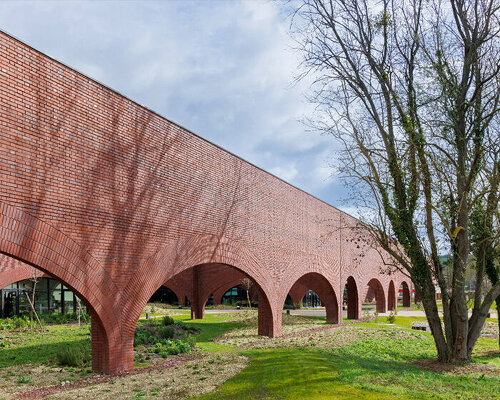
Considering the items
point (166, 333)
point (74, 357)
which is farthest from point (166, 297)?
point (74, 357)

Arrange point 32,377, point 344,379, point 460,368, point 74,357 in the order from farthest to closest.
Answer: point 460,368
point 74,357
point 32,377
point 344,379

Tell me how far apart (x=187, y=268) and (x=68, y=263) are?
4626 millimetres

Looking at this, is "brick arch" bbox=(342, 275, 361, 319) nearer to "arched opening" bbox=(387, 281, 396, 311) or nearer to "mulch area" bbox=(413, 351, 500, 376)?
"arched opening" bbox=(387, 281, 396, 311)

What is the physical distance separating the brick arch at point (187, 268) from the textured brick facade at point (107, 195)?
0.10ft

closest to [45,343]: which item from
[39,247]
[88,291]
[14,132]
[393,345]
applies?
[88,291]

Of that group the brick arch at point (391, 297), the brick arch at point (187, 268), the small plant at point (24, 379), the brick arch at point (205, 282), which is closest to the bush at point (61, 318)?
the brick arch at point (205, 282)

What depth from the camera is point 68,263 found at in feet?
26.3

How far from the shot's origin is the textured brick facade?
24.5 feet

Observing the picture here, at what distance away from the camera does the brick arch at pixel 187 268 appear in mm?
9398

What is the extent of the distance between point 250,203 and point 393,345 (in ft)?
21.5

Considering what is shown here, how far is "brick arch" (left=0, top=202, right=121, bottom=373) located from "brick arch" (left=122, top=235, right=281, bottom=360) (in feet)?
1.59

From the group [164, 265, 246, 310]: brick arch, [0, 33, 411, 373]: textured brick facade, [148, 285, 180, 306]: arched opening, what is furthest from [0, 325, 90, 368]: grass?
[148, 285, 180, 306]: arched opening

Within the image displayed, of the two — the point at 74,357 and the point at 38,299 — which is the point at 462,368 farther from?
the point at 38,299

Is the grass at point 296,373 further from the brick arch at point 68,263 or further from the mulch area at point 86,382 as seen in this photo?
the brick arch at point 68,263
